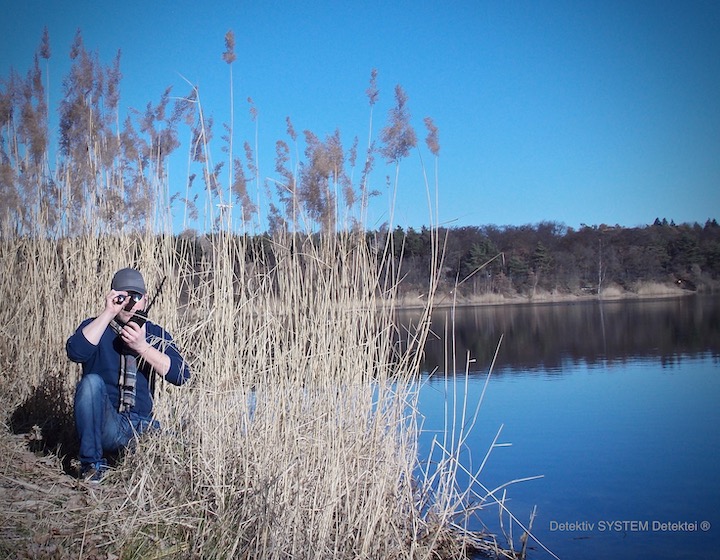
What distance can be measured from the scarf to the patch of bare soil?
36 centimetres

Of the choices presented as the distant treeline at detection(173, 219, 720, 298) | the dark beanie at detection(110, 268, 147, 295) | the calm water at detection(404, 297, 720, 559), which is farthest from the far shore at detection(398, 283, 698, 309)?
the dark beanie at detection(110, 268, 147, 295)

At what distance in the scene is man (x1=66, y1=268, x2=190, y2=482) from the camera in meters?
2.82

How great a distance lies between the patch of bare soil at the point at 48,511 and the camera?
2.14 metres

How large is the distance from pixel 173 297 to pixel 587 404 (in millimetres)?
4244

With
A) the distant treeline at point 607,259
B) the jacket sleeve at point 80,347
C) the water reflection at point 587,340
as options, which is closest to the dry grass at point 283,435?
the jacket sleeve at point 80,347

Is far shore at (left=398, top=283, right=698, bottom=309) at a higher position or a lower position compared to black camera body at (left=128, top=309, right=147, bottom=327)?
lower

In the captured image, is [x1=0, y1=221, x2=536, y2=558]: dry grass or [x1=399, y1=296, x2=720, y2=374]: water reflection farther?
[x1=399, y1=296, x2=720, y2=374]: water reflection

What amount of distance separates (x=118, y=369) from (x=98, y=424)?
0.28 metres

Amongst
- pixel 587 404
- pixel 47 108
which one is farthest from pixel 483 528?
pixel 47 108

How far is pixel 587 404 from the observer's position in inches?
248

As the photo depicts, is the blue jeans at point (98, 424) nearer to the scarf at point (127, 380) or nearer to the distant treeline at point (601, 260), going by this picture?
the scarf at point (127, 380)

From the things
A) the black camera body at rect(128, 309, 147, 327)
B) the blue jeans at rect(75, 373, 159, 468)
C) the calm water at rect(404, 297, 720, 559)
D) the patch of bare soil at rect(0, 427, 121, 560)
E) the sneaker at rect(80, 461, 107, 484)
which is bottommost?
the calm water at rect(404, 297, 720, 559)

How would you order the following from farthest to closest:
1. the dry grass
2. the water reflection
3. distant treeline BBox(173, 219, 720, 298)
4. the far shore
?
the far shore → distant treeline BBox(173, 219, 720, 298) → the water reflection → the dry grass

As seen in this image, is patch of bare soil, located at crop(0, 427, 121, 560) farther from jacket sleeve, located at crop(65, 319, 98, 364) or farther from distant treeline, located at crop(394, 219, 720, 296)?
distant treeline, located at crop(394, 219, 720, 296)
